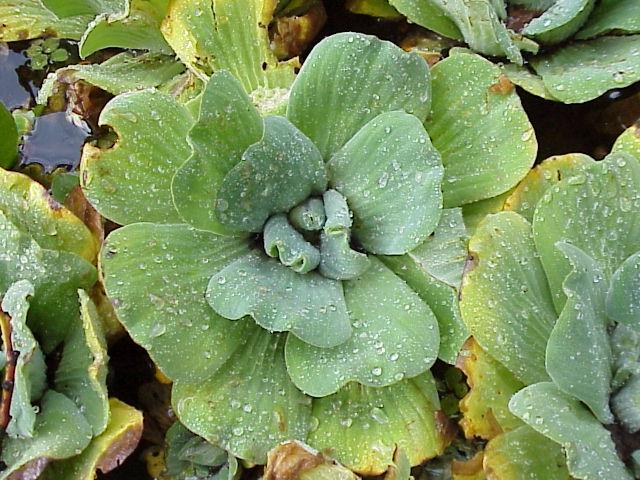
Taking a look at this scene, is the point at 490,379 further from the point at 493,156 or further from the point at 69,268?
the point at 69,268

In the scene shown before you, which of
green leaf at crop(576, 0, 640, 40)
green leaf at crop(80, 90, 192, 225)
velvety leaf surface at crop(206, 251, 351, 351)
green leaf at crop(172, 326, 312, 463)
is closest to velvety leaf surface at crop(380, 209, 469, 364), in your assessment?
velvety leaf surface at crop(206, 251, 351, 351)

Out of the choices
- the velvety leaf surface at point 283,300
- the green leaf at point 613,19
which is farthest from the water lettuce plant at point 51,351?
the green leaf at point 613,19

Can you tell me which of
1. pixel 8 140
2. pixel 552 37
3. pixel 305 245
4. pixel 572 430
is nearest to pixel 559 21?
pixel 552 37

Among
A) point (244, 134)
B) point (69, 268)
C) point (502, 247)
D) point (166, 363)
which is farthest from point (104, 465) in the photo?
point (502, 247)

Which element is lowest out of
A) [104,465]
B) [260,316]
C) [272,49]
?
[104,465]

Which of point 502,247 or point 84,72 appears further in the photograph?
point 84,72

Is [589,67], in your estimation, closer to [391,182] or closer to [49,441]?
[391,182]

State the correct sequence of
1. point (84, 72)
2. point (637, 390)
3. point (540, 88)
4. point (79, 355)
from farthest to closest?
1. point (84, 72)
2. point (540, 88)
3. point (79, 355)
4. point (637, 390)
